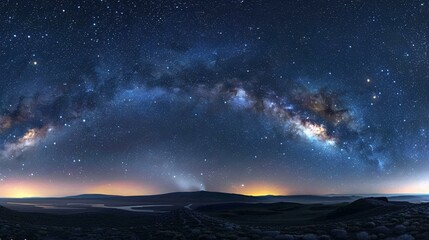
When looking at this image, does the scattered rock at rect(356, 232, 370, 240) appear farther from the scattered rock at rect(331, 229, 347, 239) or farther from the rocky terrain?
the scattered rock at rect(331, 229, 347, 239)

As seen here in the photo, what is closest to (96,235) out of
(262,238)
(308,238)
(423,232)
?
(262,238)

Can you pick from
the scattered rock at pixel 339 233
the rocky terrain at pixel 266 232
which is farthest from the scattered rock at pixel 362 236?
the scattered rock at pixel 339 233

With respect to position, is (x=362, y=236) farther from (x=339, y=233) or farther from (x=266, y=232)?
(x=266, y=232)

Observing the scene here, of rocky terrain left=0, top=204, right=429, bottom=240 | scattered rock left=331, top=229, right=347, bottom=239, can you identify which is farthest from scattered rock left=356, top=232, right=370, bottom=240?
scattered rock left=331, top=229, right=347, bottom=239

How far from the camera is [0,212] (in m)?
14.6

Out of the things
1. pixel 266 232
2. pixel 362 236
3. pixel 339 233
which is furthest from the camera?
pixel 266 232

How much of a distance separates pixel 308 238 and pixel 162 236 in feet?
13.2

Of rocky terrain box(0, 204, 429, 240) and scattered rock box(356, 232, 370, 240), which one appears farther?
rocky terrain box(0, 204, 429, 240)

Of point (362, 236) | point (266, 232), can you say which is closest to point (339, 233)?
point (362, 236)

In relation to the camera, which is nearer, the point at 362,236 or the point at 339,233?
the point at 362,236

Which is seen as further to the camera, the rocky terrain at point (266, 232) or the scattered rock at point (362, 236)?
the rocky terrain at point (266, 232)

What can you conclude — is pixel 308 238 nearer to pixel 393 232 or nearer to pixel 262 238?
pixel 262 238

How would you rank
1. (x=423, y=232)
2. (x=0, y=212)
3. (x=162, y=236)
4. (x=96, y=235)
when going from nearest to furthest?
1. (x=423, y=232)
2. (x=162, y=236)
3. (x=96, y=235)
4. (x=0, y=212)

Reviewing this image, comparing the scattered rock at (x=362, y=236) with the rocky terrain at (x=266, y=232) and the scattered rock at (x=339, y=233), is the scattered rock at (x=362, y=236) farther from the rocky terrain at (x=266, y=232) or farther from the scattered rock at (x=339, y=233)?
the scattered rock at (x=339, y=233)
